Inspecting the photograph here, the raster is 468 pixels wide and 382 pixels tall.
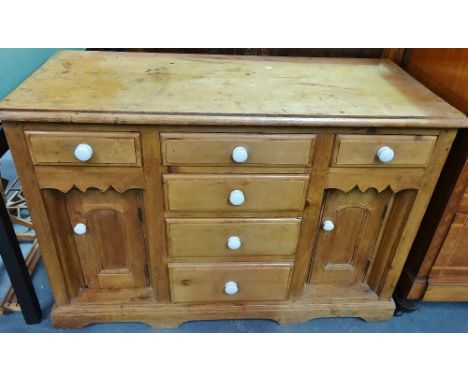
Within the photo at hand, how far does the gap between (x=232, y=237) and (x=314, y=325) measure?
1.80 feet

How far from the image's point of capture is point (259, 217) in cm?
117

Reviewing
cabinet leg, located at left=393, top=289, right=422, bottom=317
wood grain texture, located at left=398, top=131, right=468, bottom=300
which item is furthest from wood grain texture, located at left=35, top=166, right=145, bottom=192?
cabinet leg, located at left=393, top=289, right=422, bottom=317

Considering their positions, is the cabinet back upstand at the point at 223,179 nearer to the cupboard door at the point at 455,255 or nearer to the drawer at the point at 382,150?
the drawer at the point at 382,150

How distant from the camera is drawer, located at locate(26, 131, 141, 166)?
3.18 feet

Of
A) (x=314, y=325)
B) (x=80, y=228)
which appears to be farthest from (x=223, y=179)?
(x=314, y=325)

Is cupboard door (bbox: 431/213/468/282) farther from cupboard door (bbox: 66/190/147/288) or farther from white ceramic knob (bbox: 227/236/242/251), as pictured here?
cupboard door (bbox: 66/190/147/288)

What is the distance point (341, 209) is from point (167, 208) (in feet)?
1.84

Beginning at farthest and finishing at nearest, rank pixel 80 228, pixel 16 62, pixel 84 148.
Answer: pixel 16 62 < pixel 80 228 < pixel 84 148

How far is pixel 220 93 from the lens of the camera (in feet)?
3.51

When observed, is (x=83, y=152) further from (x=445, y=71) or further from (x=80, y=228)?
(x=445, y=71)

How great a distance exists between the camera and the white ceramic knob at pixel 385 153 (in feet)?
3.36

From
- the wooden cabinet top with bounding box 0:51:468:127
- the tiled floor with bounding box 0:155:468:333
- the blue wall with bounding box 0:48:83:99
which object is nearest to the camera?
the wooden cabinet top with bounding box 0:51:468:127

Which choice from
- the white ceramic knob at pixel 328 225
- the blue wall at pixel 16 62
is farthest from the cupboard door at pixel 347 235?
the blue wall at pixel 16 62

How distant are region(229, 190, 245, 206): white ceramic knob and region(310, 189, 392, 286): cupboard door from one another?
0.96 feet
